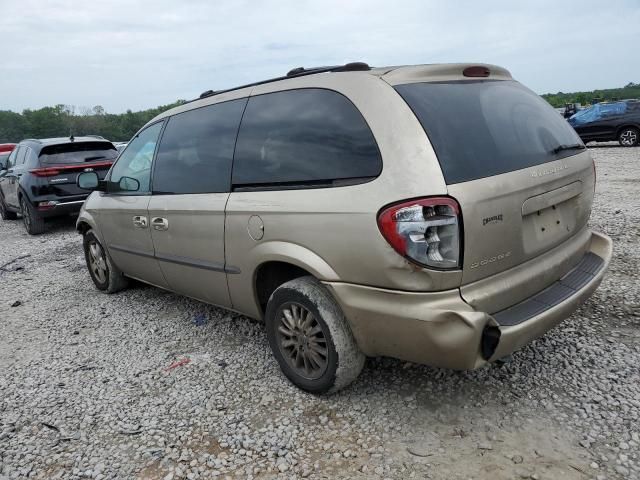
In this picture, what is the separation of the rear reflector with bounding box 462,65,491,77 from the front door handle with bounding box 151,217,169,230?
2316mm

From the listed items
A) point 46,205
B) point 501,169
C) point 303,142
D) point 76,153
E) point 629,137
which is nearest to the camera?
point 501,169

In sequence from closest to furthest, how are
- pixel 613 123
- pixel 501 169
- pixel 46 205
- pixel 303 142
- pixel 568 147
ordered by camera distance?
pixel 501 169, pixel 303 142, pixel 568 147, pixel 46 205, pixel 613 123

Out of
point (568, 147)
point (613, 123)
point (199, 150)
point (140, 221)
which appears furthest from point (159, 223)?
point (613, 123)

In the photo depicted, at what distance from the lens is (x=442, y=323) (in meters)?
2.20

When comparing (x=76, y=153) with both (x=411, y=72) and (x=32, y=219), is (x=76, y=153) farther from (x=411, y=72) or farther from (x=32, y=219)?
(x=411, y=72)

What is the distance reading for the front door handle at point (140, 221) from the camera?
3.95 meters

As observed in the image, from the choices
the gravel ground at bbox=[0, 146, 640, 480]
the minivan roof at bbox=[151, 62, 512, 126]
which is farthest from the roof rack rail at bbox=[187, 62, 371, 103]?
the gravel ground at bbox=[0, 146, 640, 480]

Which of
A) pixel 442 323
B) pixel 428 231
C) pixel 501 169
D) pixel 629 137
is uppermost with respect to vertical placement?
pixel 501 169

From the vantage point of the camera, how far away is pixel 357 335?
2.55 m

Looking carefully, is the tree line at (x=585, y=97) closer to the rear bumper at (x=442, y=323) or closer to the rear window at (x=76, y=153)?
the rear window at (x=76, y=153)

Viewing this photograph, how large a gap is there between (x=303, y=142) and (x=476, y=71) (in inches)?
42.2

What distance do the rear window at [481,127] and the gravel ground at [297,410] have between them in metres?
1.27

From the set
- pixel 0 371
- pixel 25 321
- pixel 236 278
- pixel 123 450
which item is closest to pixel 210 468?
pixel 123 450

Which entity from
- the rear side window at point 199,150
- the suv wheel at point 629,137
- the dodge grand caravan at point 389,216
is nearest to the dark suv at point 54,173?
the rear side window at point 199,150
